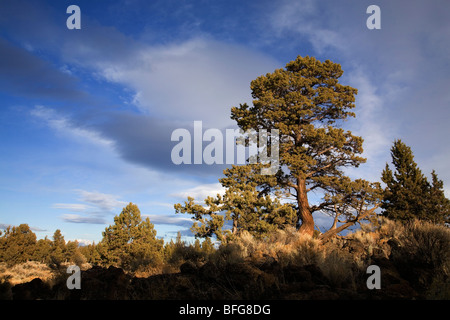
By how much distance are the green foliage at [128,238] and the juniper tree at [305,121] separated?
15.4 metres

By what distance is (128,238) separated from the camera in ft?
96.5

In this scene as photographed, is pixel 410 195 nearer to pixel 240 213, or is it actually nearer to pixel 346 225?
pixel 346 225

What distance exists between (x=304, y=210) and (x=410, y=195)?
9221 mm

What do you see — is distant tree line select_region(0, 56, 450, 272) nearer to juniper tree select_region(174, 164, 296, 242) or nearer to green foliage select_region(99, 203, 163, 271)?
juniper tree select_region(174, 164, 296, 242)

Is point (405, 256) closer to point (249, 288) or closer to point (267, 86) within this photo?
point (249, 288)

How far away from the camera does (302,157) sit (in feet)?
63.6

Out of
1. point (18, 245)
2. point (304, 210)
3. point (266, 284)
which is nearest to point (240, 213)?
point (304, 210)

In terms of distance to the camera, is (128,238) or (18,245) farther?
(18,245)

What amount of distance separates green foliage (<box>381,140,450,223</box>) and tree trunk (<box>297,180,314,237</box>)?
635 centimetres

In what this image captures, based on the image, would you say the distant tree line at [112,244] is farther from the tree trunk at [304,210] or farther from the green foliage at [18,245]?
the tree trunk at [304,210]

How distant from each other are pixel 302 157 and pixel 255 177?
3441 mm

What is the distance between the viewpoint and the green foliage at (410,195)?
841 inches

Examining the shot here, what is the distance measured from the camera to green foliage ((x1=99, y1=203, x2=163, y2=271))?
92.5 feet
